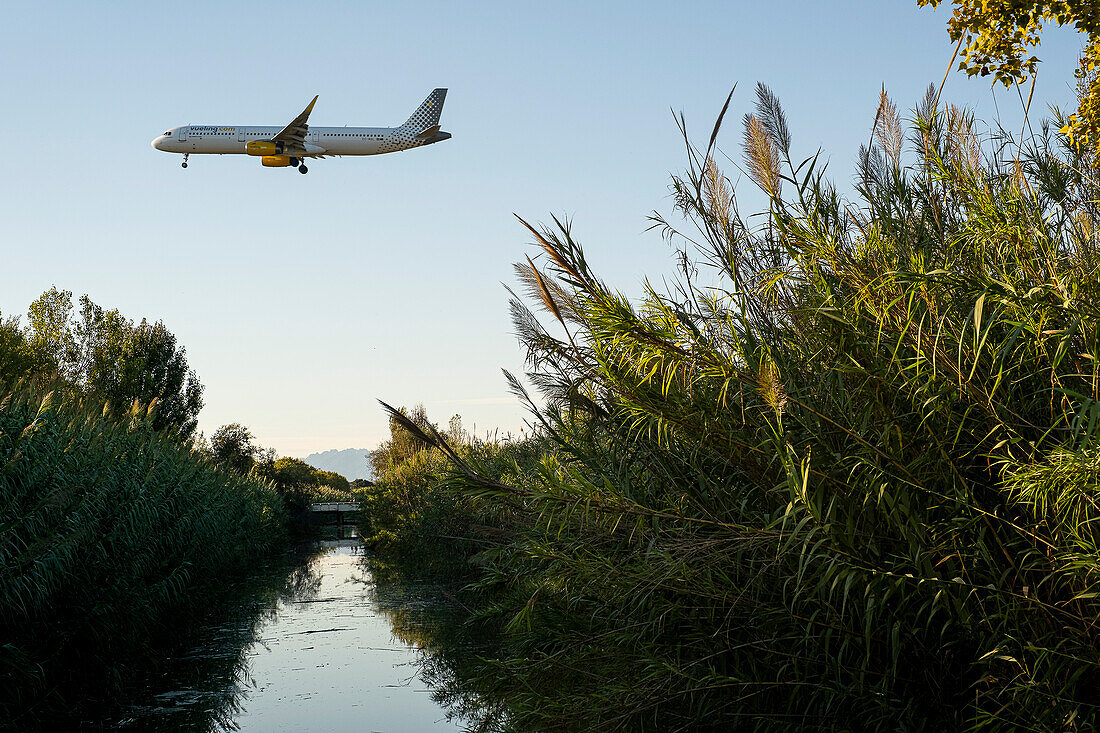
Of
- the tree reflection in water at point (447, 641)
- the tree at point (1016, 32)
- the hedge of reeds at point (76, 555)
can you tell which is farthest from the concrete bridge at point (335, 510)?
the tree at point (1016, 32)

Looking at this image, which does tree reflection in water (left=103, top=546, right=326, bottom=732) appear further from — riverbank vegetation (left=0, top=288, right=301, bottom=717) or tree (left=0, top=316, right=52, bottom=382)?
tree (left=0, top=316, right=52, bottom=382)

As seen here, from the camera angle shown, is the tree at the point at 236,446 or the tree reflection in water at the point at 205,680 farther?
the tree at the point at 236,446

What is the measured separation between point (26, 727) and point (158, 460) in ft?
21.5

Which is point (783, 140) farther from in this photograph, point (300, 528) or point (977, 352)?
point (300, 528)

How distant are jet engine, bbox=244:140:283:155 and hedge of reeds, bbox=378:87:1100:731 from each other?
3137 centimetres

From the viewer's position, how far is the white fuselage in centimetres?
3794

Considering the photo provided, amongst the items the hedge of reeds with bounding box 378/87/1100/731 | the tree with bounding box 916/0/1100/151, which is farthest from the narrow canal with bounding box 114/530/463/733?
the tree with bounding box 916/0/1100/151

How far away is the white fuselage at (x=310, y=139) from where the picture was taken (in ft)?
124

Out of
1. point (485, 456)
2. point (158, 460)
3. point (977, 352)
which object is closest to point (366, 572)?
point (485, 456)

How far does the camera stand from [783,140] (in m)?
5.75

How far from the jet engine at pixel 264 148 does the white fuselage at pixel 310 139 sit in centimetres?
142

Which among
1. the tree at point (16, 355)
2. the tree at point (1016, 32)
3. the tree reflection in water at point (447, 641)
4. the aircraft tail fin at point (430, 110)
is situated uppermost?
the aircraft tail fin at point (430, 110)

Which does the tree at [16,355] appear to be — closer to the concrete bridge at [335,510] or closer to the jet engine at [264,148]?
the jet engine at [264,148]

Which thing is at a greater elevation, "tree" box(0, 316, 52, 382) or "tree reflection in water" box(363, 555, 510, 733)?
"tree" box(0, 316, 52, 382)
